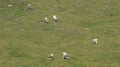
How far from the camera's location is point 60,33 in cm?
7888

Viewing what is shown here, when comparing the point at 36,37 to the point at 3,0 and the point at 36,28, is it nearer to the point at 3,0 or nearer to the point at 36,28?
the point at 36,28

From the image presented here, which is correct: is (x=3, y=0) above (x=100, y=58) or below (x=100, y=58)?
above

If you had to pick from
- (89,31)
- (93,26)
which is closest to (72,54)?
(89,31)

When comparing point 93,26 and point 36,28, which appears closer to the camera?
point 36,28

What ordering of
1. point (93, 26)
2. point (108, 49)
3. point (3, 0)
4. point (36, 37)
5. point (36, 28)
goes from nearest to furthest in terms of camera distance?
point (108, 49)
point (36, 37)
point (36, 28)
point (93, 26)
point (3, 0)

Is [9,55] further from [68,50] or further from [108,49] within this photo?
[108,49]

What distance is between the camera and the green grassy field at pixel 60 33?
62.4 metres

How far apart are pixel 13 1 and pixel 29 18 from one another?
48.2ft

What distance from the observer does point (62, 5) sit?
10525cm

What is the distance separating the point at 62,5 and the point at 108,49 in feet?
127

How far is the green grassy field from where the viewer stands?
62363 mm

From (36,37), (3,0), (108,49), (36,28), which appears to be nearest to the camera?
(108,49)

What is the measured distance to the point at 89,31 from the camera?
82.8m

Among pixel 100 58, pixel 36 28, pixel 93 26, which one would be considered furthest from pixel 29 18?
pixel 100 58
